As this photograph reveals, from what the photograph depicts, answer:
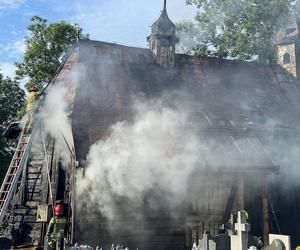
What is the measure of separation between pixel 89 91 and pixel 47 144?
8.69 ft

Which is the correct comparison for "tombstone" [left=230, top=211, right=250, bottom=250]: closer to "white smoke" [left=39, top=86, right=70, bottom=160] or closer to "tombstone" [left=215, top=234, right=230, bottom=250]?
"tombstone" [left=215, top=234, right=230, bottom=250]

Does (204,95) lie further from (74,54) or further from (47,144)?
(47,144)

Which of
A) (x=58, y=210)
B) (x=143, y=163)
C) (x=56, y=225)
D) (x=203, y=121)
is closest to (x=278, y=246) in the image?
(x=143, y=163)

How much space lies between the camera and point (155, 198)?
14195 millimetres

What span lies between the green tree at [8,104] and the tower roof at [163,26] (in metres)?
15.2

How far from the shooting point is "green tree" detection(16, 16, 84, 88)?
2838cm

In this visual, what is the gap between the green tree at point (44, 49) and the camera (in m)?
28.4

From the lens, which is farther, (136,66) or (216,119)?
(136,66)

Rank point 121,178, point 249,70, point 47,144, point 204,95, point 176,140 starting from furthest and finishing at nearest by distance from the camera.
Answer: point 249,70 < point 204,95 < point 47,144 < point 176,140 < point 121,178

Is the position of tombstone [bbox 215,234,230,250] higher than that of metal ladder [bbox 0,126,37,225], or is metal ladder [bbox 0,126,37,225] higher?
metal ladder [bbox 0,126,37,225]

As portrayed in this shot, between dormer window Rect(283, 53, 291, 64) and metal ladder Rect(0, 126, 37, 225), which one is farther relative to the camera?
dormer window Rect(283, 53, 291, 64)

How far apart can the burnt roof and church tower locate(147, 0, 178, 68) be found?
0.39 metres

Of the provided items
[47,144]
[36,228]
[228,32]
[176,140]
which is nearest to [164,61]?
[176,140]

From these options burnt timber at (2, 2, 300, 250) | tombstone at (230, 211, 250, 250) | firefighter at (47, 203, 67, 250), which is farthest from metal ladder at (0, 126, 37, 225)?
tombstone at (230, 211, 250, 250)
